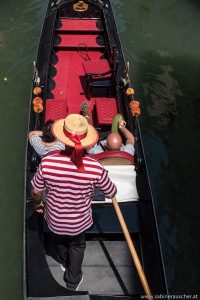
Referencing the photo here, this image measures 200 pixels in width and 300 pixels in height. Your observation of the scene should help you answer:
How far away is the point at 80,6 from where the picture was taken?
768cm

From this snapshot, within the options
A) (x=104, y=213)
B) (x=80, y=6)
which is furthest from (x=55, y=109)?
(x=80, y=6)

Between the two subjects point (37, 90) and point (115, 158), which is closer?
point (115, 158)

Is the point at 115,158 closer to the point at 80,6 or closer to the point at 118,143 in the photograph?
the point at 118,143

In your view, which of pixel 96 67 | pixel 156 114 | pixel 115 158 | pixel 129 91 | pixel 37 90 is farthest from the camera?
pixel 156 114

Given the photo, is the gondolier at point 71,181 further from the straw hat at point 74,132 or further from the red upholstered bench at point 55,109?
the red upholstered bench at point 55,109

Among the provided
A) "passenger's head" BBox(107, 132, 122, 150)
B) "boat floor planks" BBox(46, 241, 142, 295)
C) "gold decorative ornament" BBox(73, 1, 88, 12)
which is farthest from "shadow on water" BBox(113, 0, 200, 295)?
"passenger's head" BBox(107, 132, 122, 150)

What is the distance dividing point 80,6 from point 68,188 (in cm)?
615

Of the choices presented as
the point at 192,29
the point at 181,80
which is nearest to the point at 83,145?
the point at 181,80

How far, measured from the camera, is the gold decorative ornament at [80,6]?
7652 millimetres

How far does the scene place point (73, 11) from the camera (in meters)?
7.71

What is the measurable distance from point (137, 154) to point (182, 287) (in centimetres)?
187

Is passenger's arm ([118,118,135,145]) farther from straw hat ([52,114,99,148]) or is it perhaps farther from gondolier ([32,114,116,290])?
straw hat ([52,114,99,148])

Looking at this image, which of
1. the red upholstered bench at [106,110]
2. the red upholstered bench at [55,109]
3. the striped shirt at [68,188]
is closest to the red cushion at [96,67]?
the red upholstered bench at [106,110]

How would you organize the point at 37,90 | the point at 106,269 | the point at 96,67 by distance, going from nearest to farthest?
the point at 106,269 < the point at 37,90 < the point at 96,67
